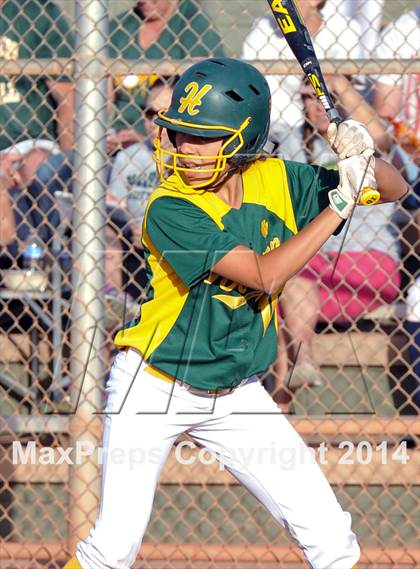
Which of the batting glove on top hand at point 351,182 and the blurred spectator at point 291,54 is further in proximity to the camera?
the blurred spectator at point 291,54

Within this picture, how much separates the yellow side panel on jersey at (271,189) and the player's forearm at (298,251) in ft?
1.12

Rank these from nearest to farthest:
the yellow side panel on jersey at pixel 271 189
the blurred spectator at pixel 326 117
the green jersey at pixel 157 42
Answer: the yellow side panel on jersey at pixel 271 189
the blurred spectator at pixel 326 117
the green jersey at pixel 157 42

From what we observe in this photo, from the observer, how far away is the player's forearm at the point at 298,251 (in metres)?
2.82

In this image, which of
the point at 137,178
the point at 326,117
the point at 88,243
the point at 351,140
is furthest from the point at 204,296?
the point at 137,178

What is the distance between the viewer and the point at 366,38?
4867mm

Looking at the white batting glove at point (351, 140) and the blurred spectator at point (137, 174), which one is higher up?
the white batting glove at point (351, 140)

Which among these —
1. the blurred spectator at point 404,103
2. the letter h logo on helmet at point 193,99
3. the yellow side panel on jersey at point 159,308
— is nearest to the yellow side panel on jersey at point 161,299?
the yellow side panel on jersey at point 159,308

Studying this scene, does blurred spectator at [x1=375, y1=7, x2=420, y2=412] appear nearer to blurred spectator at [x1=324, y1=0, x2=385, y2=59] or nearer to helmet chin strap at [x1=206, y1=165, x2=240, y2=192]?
blurred spectator at [x1=324, y1=0, x2=385, y2=59]

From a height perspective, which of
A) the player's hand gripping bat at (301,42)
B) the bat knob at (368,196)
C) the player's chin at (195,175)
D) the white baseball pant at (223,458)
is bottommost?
the white baseball pant at (223,458)

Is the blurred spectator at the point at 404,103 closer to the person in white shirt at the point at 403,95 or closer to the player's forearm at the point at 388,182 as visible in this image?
the person in white shirt at the point at 403,95

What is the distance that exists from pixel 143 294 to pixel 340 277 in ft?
3.05

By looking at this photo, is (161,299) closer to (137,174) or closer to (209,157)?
(209,157)

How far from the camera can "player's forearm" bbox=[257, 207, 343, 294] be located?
9.27 feet

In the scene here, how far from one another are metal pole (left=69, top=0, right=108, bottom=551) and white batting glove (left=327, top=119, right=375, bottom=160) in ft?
4.70
